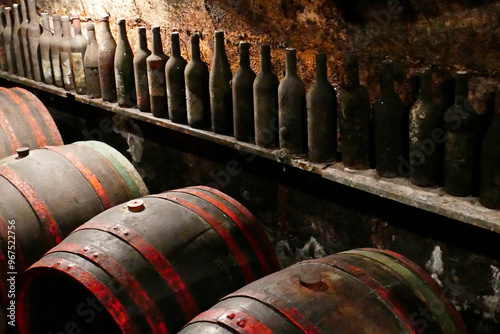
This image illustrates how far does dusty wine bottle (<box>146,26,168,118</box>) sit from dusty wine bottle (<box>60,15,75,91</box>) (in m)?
1.20

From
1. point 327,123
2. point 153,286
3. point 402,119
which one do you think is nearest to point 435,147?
point 402,119

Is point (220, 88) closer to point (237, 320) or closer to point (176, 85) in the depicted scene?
point (176, 85)

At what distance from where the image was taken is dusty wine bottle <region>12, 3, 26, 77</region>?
17.0ft

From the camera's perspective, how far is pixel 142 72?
387 cm

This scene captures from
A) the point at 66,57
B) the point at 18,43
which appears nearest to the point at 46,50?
the point at 66,57

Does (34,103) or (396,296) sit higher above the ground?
(34,103)

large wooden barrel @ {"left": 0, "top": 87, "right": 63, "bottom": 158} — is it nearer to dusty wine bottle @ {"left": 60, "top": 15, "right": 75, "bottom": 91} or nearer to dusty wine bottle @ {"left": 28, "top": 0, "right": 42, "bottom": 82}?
dusty wine bottle @ {"left": 60, "top": 15, "right": 75, "bottom": 91}

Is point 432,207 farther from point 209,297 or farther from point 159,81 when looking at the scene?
point 159,81

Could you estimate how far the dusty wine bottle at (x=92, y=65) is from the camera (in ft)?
14.1

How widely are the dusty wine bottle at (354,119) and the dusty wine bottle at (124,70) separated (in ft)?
6.29

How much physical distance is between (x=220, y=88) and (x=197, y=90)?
20cm

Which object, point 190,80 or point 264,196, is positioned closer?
point 190,80

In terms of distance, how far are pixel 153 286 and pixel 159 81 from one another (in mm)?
1740

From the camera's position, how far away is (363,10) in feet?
9.21
